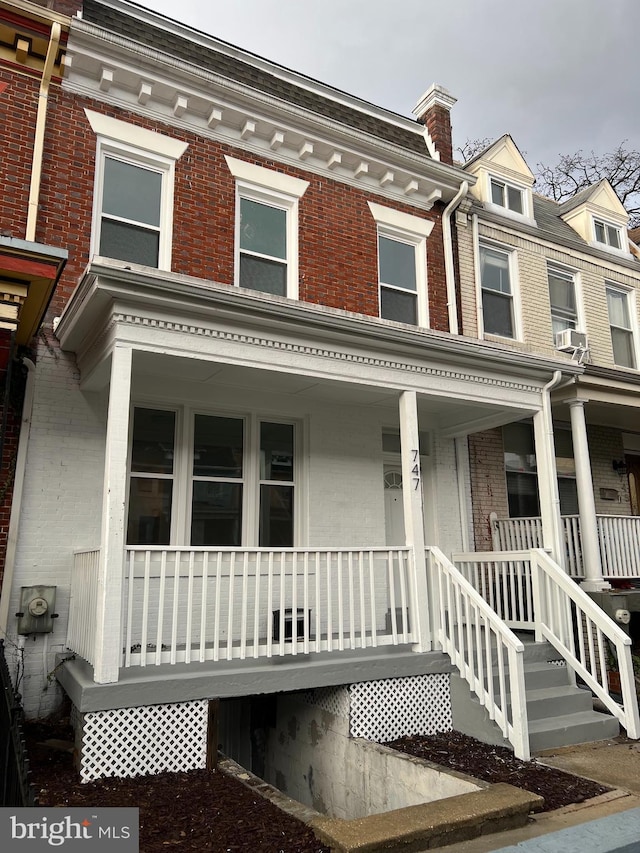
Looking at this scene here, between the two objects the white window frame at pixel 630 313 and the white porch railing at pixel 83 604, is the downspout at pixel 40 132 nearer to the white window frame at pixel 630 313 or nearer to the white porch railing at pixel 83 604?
the white porch railing at pixel 83 604

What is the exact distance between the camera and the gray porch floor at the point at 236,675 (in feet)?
16.5

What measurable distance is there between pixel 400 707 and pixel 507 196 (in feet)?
28.8

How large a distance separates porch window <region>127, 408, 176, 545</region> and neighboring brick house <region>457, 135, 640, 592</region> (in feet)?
14.9

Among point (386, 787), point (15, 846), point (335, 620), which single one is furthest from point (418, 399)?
point (15, 846)

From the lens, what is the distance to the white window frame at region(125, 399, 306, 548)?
7.32 meters

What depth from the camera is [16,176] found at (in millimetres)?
6973

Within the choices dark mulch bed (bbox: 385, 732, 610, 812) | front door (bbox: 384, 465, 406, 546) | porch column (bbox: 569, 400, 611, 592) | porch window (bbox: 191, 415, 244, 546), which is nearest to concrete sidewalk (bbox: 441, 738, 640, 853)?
dark mulch bed (bbox: 385, 732, 610, 812)

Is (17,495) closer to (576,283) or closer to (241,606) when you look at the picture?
(241,606)

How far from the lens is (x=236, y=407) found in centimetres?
782

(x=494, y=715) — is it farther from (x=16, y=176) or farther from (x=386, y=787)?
(x=16, y=176)

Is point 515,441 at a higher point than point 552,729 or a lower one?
higher

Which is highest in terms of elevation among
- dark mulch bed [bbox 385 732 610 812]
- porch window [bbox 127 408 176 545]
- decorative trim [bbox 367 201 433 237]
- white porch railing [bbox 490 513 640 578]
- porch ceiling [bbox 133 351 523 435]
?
decorative trim [bbox 367 201 433 237]

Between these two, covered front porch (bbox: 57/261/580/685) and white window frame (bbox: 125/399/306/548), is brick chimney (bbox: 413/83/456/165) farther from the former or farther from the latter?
white window frame (bbox: 125/399/306/548)

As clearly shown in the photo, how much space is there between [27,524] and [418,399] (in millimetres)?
4377
